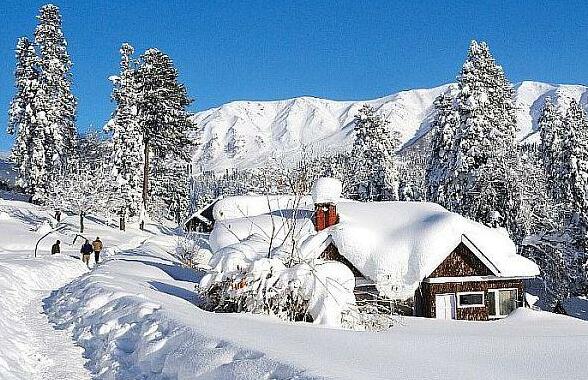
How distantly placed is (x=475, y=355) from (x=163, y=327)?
15.6 feet

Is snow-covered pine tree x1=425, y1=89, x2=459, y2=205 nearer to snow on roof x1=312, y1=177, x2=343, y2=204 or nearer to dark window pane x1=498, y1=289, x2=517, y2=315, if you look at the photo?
snow on roof x1=312, y1=177, x2=343, y2=204

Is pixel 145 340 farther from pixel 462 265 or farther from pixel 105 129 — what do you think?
pixel 105 129

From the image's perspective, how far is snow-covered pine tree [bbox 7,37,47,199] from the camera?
48.9 meters

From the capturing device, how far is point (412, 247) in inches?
882

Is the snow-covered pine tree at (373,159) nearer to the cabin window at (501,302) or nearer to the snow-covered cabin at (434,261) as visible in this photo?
the snow-covered cabin at (434,261)

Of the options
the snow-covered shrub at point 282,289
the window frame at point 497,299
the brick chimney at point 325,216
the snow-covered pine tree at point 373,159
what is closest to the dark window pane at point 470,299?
the window frame at point 497,299

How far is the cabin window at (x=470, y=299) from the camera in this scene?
909 inches

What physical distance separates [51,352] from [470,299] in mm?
17078

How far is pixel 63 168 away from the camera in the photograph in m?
50.9

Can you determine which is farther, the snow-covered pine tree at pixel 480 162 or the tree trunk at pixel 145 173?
the tree trunk at pixel 145 173

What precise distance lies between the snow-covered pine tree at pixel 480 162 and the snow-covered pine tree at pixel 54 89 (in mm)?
30923

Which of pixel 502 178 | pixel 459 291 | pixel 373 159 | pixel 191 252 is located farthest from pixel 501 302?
pixel 373 159

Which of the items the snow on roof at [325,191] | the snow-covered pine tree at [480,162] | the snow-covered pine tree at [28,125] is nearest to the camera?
the snow on roof at [325,191]

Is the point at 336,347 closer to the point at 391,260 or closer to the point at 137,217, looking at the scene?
the point at 391,260
